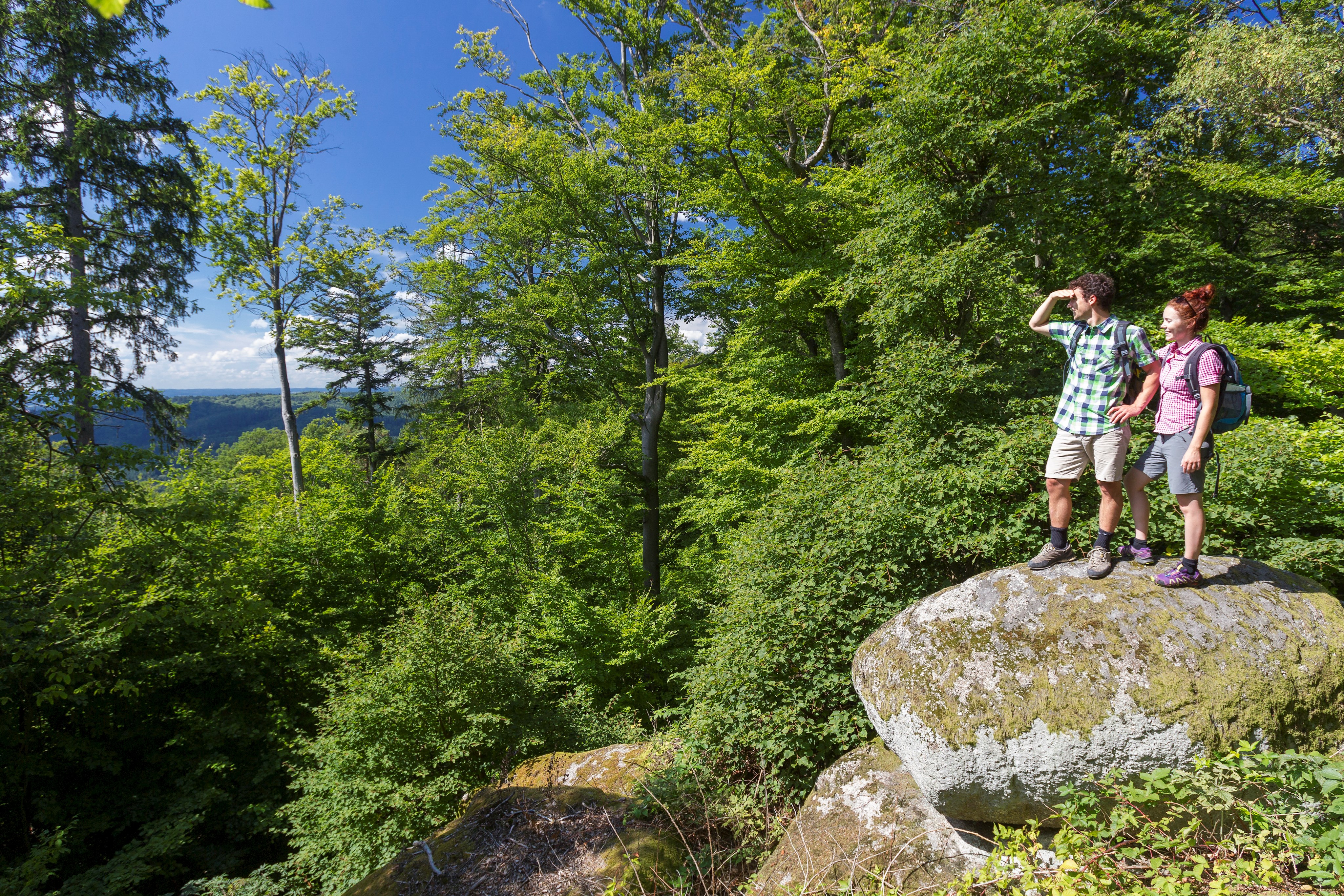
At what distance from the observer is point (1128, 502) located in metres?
4.62

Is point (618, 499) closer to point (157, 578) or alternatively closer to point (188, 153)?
point (157, 578)

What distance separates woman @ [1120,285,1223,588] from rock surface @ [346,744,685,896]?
4.25 m

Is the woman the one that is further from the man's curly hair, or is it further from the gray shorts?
the man's curly hair

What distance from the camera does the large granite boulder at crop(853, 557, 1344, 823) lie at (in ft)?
9.39

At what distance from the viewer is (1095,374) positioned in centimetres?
346

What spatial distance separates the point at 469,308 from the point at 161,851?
10960mm

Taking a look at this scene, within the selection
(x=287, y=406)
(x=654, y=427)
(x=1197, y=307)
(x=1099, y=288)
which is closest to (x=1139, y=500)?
(x=1197, y=307)

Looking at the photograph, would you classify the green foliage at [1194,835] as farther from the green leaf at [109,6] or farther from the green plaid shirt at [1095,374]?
the green leaf at [109,6]

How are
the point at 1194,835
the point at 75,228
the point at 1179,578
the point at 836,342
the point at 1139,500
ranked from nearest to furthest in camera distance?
the point at 1194,835, the point at 1179,578, the point at 1139,500, the point at 75,228, the point at 836,342

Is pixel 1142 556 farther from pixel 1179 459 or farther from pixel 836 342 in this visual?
pixel 836 342

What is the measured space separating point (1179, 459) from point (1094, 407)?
527mm

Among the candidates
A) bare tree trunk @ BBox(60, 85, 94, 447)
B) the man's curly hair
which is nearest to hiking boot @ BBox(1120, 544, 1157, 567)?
the man's curly hair

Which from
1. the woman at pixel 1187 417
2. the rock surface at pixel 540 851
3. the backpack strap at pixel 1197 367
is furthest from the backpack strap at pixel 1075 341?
the rock surface at pixel 540 851

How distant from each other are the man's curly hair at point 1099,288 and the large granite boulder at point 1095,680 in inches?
70.5
